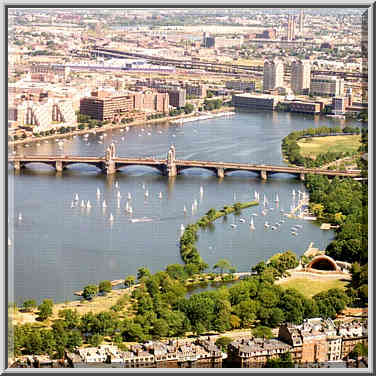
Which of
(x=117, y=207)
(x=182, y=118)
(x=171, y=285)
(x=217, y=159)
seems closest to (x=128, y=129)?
(x=182, y=118)

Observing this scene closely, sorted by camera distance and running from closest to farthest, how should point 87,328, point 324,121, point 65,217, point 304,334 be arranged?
point 304,334 → point 87,328 → point 65,217 → point 324,121

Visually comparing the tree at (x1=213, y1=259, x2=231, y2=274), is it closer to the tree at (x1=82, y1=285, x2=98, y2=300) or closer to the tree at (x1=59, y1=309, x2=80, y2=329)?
the tree at (x1=82, y1=285, x2=98, y2=300)

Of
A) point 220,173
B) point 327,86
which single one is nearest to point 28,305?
point 220,173

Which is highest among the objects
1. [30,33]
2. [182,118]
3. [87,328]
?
[30,33]

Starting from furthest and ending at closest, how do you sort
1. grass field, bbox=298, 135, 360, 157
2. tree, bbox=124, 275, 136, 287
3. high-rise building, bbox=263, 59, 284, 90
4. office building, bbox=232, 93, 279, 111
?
high-rise building, bbox=263, 59, 284, 90 → office building, bbox=232, 93, 279, 111 → grass field, bbox=298, 135, 360, 157 → tree, bbox=124, 275, 136, 287

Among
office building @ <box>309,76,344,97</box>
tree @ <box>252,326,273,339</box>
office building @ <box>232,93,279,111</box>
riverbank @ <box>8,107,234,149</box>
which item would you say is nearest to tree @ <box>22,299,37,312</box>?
tree @ <box>252,326,273,339</box>

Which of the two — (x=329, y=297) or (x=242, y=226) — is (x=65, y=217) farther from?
(x=329, y=297)
